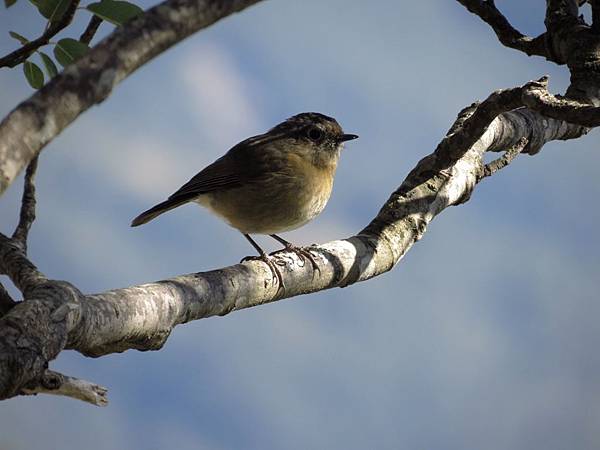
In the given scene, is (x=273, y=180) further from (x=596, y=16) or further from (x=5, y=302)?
(x=5, y=302)

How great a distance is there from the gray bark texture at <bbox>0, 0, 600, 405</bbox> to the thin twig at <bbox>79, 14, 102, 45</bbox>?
68 centimetres

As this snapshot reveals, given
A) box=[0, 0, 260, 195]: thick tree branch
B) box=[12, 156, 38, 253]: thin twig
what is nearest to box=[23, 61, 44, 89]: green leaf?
box=[12, 156, 38, 253]: thin twig

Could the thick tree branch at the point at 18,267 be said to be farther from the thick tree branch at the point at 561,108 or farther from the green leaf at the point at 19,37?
the thick tree branch at the point at 561,108

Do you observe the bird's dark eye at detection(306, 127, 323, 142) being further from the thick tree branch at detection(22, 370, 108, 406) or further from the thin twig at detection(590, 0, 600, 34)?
the thick tree branch at detection(22, 370, 108, 406)

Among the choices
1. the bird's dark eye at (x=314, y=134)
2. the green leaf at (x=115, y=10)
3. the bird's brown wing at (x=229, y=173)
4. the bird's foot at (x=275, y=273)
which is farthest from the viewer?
the bird's dark eye at (x=314, y=134)

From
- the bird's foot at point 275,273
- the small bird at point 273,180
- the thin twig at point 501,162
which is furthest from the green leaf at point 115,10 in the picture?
the thin twig at point 501,162

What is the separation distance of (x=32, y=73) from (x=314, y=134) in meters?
2.73

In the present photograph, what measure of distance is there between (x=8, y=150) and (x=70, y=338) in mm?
1030

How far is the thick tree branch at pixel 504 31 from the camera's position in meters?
4.74

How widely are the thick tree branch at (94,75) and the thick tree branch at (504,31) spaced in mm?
3245

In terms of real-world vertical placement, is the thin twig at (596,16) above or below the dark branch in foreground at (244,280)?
above

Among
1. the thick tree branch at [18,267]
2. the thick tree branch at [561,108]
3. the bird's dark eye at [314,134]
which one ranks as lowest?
the thick tree branch at [18,267]

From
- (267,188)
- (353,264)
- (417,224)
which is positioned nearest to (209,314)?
(353,264)

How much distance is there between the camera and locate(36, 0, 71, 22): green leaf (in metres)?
2.70
